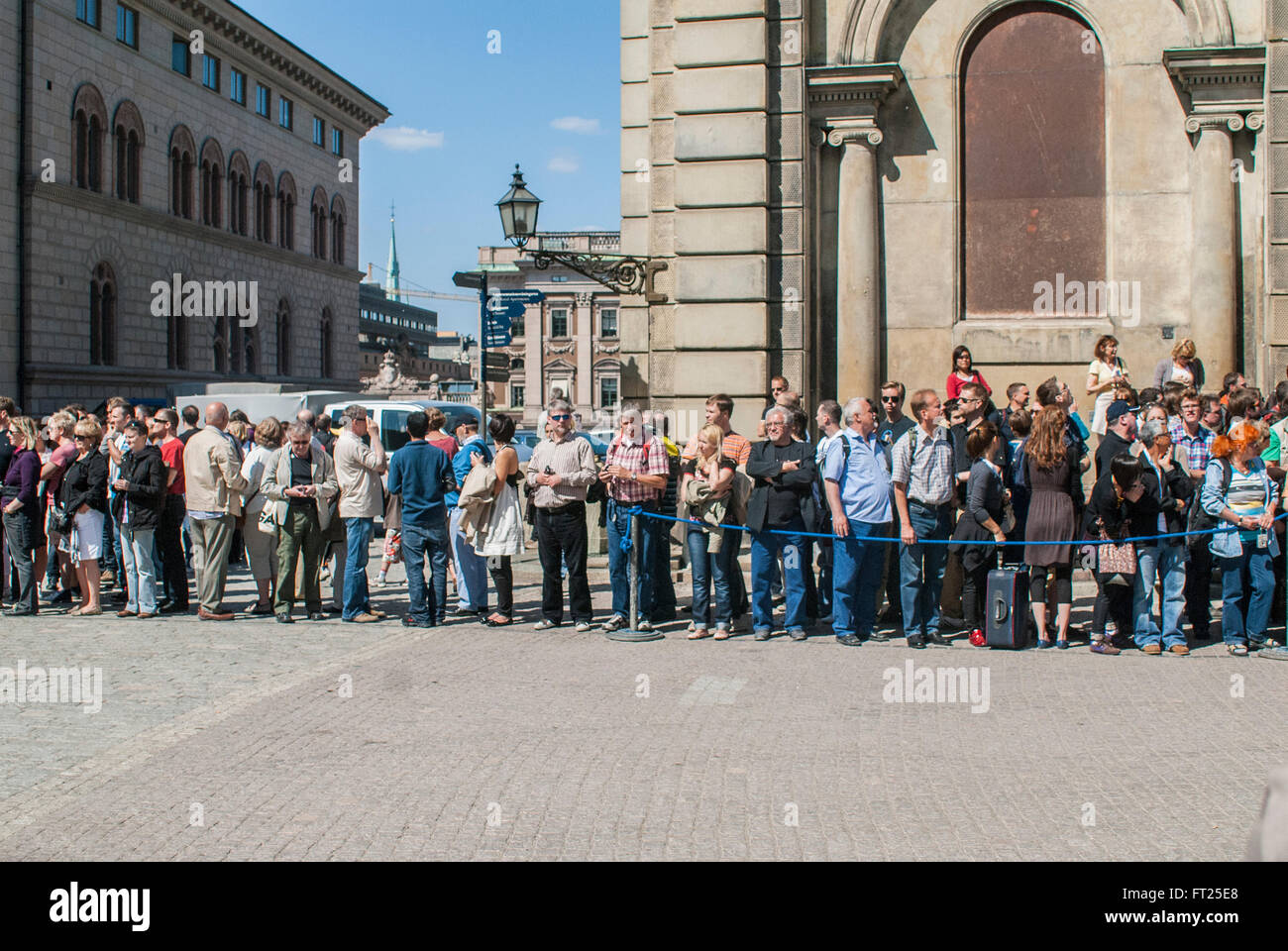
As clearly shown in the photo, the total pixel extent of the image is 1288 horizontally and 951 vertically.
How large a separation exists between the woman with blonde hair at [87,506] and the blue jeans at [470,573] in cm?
351

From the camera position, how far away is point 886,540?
1144 cm

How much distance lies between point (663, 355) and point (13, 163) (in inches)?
1225

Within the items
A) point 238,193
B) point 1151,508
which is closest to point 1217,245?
point 1151,508

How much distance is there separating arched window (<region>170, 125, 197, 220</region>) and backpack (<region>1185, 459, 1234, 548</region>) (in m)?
46.5

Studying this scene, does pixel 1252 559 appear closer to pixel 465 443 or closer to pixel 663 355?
pixel 465 443

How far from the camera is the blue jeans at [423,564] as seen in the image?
39.6ft

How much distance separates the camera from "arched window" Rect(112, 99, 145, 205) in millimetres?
46156

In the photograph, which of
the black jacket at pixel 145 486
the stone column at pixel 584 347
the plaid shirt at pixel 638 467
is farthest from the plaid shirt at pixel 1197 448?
the stone column at pixel 584 347

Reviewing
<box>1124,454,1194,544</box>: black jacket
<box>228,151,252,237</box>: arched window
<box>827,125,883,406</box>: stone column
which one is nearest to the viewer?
<box>1124,454,1194,544</box>: black jacket

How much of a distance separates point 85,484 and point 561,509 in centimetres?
480

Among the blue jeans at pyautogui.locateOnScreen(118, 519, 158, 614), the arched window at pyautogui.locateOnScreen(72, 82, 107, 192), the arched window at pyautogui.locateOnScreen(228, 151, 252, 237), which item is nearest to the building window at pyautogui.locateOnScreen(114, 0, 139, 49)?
the arched window at pyautogui.locateOnScreen(72, 82, 107, 192)

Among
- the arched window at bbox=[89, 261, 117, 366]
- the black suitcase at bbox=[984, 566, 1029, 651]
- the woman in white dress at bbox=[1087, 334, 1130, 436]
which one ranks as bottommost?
the black suitcase at bbox=[984, 566, 1029, 651]

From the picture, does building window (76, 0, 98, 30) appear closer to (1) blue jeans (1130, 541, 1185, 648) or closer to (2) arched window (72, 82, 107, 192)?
(2) arched window (72, 82, 107, 192)
